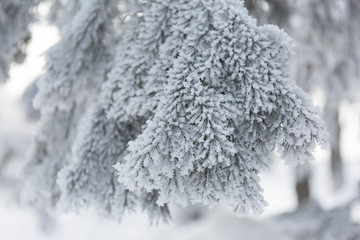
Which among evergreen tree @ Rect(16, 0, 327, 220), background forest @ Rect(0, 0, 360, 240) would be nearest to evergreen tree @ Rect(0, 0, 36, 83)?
background forest @ Rect(0, 0, 360, 240)

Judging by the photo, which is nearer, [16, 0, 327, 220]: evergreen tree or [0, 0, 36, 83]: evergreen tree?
[16, 0, 327, 220]: evergreen tree

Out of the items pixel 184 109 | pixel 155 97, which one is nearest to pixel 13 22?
pixel 155 97

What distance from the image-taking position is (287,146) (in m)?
1.49

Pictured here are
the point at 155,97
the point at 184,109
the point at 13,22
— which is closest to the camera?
the point at 184,109

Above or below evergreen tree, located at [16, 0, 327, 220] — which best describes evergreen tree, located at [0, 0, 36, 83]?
above

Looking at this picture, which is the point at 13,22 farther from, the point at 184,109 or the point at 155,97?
the point at 184,109

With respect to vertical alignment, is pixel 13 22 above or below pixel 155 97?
above

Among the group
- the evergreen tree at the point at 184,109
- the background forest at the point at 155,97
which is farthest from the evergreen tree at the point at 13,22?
the evergreen tree at the point at 184,109

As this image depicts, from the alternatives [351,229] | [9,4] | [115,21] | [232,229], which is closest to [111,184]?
[115,21]

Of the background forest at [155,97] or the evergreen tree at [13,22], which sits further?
the evergreen tree at [13,22]

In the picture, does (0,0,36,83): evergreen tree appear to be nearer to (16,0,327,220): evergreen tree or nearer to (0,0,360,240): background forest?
(0,0,360,240): background forest

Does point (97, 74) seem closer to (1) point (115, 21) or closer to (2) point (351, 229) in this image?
(1) point (115, 21)

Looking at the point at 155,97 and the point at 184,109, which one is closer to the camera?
the point at 184,109

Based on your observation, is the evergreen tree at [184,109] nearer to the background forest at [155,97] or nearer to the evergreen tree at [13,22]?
the background forest at [155,97]
